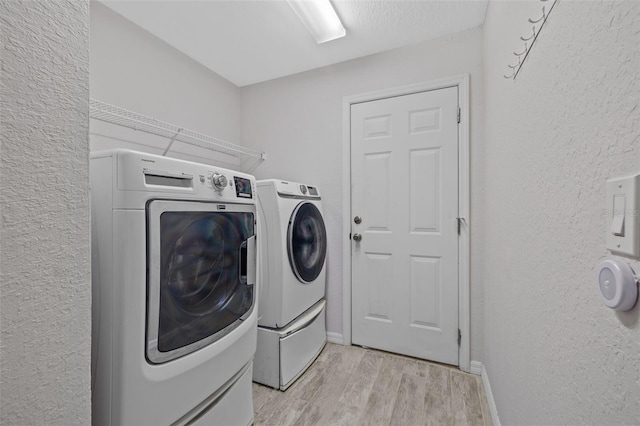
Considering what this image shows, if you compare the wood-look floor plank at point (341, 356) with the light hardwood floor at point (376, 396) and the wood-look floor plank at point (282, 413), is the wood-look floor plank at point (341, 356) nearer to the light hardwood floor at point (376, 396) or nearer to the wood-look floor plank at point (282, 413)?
the light hardwood floor at point (376, 396)

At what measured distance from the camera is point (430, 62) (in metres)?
2.04

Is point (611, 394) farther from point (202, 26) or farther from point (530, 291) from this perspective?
point (202, 26)

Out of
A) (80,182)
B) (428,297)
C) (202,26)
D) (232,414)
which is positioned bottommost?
(232,414)

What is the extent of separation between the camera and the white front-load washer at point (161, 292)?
2.96 ft

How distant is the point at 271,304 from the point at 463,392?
1.32 metres

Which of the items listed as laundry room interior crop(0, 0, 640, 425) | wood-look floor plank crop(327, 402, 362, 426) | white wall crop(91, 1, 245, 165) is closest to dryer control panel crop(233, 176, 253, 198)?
laundry room interior crop(0, 0, 640, 425)

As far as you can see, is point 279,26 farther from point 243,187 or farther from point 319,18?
point 243,187

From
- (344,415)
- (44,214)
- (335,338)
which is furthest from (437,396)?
(44,214)

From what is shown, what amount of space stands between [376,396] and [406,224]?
1.17 m

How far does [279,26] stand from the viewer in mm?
1882

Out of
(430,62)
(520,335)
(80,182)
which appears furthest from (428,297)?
(80,182)

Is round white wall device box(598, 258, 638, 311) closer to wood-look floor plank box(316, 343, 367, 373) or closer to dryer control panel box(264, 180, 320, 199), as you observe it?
dryer control panel box(264, 180, 320, 199)

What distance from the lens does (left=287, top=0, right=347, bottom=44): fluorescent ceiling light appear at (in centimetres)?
165

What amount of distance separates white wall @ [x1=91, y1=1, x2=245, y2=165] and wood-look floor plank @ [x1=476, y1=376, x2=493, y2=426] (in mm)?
2670
